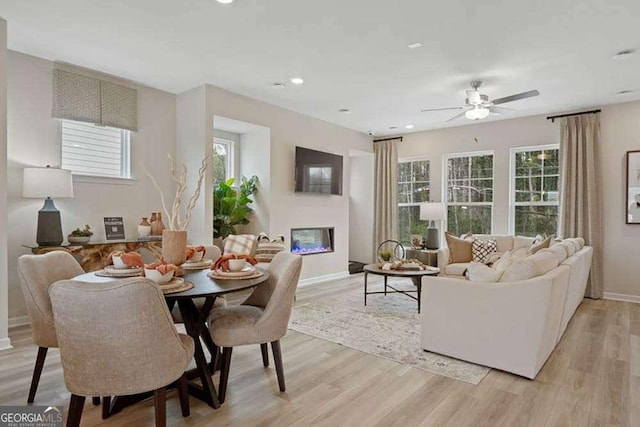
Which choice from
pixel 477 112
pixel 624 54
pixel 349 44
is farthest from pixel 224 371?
pixel 624 54

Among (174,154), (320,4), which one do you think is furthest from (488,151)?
(174,154)

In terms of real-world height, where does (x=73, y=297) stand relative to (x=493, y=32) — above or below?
below

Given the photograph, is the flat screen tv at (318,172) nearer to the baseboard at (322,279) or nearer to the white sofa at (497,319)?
the baseboard at (322,279)

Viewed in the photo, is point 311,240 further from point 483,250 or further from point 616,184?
point 616,184

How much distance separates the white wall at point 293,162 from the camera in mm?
4953

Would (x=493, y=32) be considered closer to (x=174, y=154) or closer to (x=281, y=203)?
(x=281, y=203)

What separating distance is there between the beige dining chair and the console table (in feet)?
7.26

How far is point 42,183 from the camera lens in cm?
359

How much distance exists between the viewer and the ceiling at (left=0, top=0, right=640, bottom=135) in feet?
9.42

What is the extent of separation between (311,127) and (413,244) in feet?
8.57

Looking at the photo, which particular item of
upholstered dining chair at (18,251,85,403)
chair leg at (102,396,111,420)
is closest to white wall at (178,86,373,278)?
upholstered dining chair at (18,251,85,403)

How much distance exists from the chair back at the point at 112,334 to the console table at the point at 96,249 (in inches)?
87.3

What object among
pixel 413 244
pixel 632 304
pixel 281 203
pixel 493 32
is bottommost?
pixel 632 304

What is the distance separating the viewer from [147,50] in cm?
365
